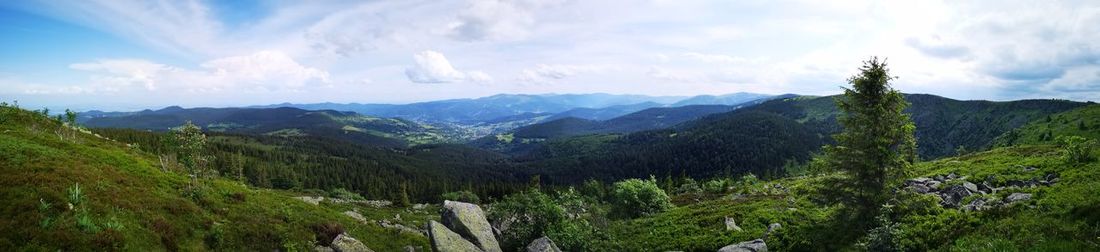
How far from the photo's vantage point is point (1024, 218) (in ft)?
73.1

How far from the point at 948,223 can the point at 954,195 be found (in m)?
11.6

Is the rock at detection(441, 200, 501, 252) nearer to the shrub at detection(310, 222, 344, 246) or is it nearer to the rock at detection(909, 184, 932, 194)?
the shrub at detection(310, 222, 344, 246)

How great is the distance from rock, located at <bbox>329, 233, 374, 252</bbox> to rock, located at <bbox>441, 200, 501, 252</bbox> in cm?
635

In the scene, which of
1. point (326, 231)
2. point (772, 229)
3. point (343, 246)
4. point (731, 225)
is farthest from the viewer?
point (731, 225)

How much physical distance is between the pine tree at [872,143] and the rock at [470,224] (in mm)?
22812

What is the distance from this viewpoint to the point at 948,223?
83.8ft

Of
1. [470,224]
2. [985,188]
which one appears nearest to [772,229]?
[985,188]

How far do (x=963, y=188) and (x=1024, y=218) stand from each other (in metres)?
15.5

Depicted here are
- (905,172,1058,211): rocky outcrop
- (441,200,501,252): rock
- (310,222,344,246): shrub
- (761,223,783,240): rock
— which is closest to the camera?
(905,172,1058,211): rocky outcrop

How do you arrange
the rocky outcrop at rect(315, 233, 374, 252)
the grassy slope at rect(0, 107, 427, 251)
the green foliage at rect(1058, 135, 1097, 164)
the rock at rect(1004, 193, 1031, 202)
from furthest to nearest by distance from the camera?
the green foliage at rect(1058, 135, 1097, 164) → the rocky outcrop at rect(315, 233, 374, 252) → the rock at rect(1004, 193, 1031, 202) → the grassy slope at rect(0, 107, 427, 251)

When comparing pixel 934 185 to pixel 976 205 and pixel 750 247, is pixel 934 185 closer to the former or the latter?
pixel 976 205

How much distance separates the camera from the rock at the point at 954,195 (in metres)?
32.6

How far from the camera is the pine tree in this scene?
26.4 m

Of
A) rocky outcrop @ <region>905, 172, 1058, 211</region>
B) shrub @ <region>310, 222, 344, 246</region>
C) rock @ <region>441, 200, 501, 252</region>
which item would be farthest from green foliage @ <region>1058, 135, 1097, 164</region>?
shrub @ <region>310, 222, 344, 246</region>
